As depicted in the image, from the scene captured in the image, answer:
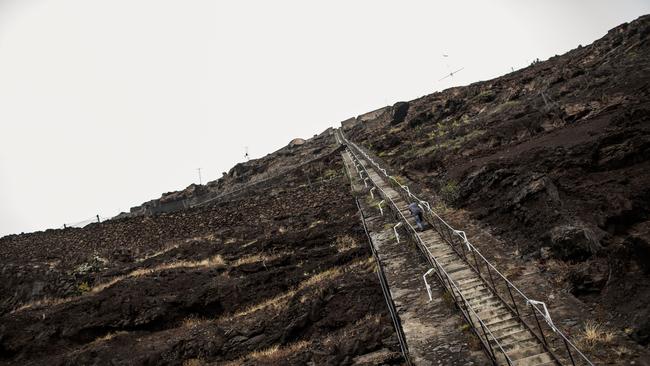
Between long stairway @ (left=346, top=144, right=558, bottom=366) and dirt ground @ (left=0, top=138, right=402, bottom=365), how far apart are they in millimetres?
2432

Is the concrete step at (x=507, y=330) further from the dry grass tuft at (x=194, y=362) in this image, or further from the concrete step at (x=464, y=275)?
the dry grass tuft at (x=194, y=362)

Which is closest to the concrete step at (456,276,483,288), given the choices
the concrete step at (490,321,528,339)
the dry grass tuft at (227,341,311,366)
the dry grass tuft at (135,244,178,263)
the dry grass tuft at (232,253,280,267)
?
the concrete step at (490,321,528,339)

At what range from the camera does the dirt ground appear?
41.3ft

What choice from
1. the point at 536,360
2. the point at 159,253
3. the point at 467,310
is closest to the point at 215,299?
the point at 159,253

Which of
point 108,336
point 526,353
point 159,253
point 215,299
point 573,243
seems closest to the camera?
point 526,353

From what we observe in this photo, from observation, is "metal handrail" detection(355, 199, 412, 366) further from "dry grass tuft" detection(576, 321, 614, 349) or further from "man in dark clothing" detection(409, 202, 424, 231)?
"dry grass tuft" detection(576, 321, 614, 349)

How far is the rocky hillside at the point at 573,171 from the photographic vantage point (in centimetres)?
918

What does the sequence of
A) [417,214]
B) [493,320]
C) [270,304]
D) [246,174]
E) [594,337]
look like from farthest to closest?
[246,174], [417,214], [270,304], [493,320], [594,337]

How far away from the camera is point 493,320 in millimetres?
9203

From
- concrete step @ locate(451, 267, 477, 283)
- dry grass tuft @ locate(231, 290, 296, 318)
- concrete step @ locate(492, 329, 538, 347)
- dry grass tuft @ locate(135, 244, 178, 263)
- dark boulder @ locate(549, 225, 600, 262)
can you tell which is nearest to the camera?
concrete step @ locate(492, 329, 538, 347)

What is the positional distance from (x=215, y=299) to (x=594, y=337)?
44.2 feet

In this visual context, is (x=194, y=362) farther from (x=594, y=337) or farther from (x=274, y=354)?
(x=594, y=337)

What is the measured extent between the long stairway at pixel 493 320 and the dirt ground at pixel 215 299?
243 cm

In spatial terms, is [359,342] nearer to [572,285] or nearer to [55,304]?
[572,285]
